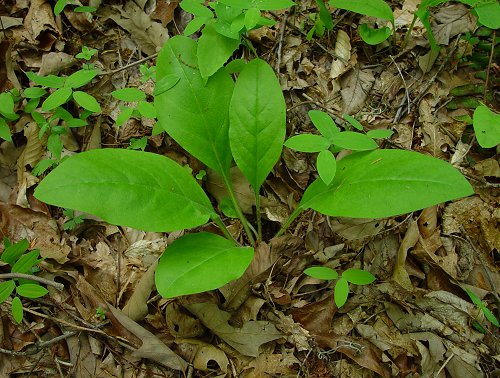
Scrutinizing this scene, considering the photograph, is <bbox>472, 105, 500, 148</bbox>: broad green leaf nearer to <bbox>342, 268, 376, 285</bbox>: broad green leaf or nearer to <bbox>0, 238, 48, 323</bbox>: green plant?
<bbox>342, 268, 376, 285</bbox>: broad green leaf

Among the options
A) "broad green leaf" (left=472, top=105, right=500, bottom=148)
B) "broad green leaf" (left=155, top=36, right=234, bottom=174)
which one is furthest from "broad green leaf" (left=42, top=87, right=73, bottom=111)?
"broad green leaf" (left=472, top=105, right=500, bottom=148)

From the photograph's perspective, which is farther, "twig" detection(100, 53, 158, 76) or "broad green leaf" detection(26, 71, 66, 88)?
"twig" detection(100, 53, 158, 76)

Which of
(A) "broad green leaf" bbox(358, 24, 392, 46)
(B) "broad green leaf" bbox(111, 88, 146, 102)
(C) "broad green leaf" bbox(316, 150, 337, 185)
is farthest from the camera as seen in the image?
(A) "broad green leaf" bbox(358, 24, 392, 46)

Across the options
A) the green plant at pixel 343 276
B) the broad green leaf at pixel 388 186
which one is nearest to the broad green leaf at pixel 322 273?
the green plant at pixel 343 276

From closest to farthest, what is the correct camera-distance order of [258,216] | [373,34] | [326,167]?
[326,167]
[258,216]
[373,34]

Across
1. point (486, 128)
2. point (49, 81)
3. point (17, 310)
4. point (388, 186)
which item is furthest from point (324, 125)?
point (17, 310)

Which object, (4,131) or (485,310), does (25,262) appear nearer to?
(4,131)
